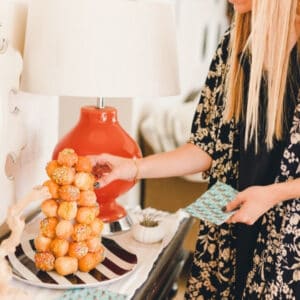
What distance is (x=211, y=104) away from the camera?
130 cm

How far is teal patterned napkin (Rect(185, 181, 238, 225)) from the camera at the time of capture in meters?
1.07

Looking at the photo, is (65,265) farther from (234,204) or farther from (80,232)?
(234,204)

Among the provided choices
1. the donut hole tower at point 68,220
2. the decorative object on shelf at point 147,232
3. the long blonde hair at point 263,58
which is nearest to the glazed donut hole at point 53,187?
the donut hole tower at point 68,220

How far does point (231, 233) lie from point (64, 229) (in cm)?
41

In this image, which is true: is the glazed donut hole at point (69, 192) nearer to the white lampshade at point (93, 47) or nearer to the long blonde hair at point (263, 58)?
the white lampshade at point (93, 47)

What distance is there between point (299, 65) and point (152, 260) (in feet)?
1.80

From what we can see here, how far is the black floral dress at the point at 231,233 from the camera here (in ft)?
3.58

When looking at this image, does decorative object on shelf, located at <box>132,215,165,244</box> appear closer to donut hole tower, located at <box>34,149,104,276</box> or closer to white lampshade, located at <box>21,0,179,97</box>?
donut hole tower, located at <box>34,149,104,276</box>

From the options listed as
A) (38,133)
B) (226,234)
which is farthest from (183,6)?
(226,234)

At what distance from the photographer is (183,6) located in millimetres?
3393

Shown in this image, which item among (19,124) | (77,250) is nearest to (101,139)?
(19,124)

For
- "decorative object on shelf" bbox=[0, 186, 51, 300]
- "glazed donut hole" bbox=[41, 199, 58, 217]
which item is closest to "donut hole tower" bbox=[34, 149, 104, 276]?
"glazed donut hole" bbox=[41, 199, 58, 217]

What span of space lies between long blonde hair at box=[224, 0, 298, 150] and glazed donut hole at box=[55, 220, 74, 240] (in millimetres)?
422

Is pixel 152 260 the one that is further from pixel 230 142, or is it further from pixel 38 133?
pixel 38 133
